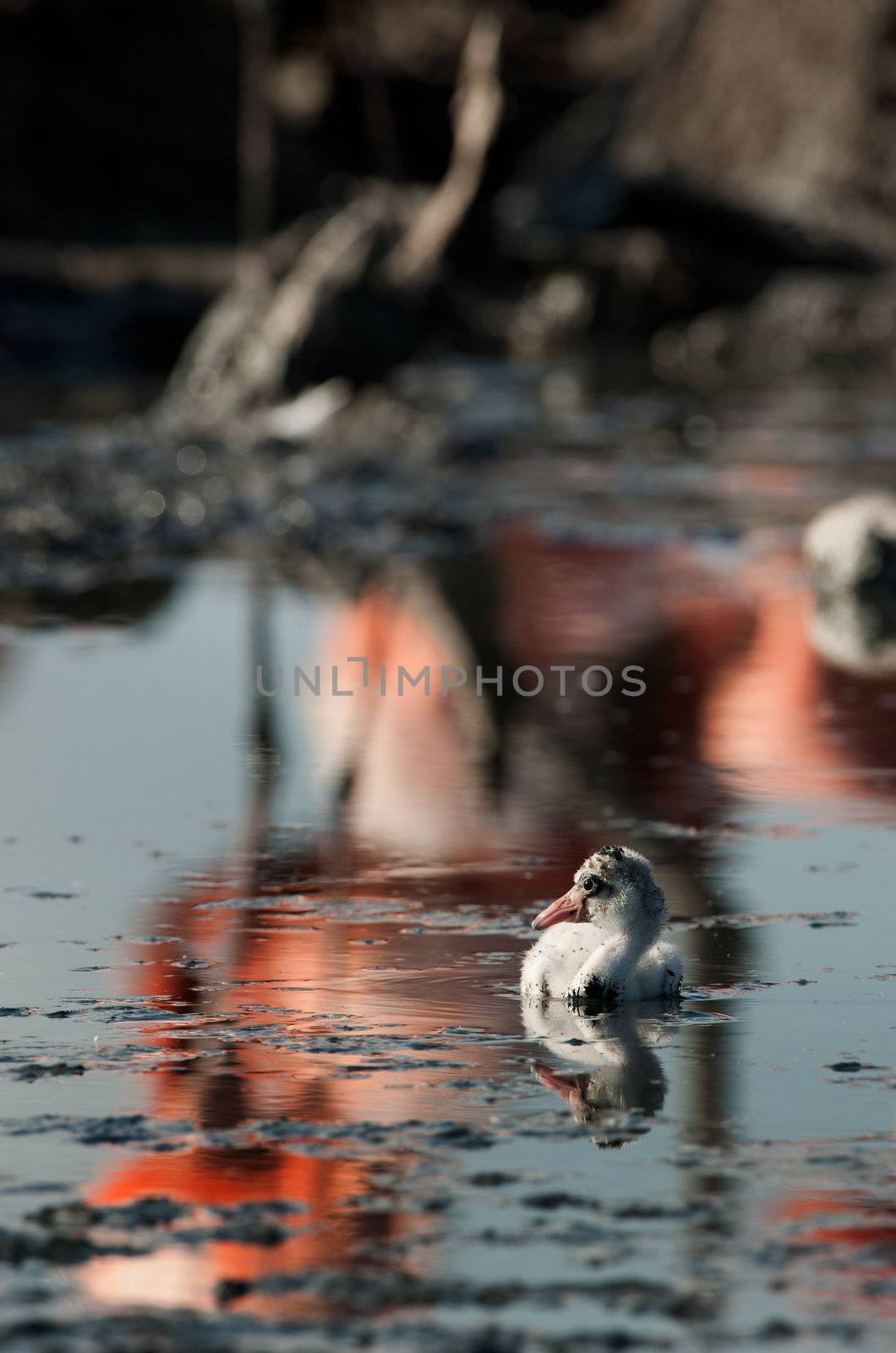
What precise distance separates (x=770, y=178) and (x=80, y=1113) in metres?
34.4

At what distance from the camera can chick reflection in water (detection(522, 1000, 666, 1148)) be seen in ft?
17.1

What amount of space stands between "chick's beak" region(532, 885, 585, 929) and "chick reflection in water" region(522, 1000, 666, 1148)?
191 millimetres

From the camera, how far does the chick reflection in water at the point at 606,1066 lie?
521 centimetres

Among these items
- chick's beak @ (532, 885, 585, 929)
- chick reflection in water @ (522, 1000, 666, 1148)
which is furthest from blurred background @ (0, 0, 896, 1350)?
chick's beak @ (532, 885, 585, 929)

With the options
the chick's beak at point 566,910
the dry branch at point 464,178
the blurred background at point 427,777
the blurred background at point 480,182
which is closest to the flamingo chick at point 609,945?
the chick's beak at point 566,910

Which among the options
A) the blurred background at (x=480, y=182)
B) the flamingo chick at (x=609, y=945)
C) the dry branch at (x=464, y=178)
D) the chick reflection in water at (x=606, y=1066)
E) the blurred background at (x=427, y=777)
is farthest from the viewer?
the blurred background at (x=480, y=182)

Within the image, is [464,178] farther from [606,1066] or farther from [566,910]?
[606,1066]

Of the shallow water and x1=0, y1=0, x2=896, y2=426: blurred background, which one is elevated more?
x1=0, y1=0, x2=896, y2=426: blurred background

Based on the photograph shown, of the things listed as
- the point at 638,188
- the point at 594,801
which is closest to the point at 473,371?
the point at 638,188

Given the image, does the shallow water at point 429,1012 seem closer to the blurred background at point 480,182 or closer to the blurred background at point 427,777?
the blurred background at point 427,777

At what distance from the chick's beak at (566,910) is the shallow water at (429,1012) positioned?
0.22 meters

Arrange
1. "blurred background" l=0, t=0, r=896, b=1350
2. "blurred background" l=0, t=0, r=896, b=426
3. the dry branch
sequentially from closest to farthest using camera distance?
"blurred background" l=0, t=0, r=896, b=1350 → the dry branch → "blurred background" l=0, t=0, r=896, b=426

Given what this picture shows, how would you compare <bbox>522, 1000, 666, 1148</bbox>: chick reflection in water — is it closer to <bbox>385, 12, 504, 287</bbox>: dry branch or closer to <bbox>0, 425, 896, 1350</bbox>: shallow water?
<bbox>0, 425, 896, 1350</bbox>: shallow water

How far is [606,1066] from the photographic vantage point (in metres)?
5.55
